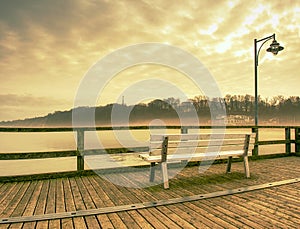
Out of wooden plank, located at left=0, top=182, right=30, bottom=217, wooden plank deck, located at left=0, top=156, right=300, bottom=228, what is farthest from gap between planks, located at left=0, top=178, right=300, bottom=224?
wooden plank, located at left=0, top=182, right=30, bottom=217

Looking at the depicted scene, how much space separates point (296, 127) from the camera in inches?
341

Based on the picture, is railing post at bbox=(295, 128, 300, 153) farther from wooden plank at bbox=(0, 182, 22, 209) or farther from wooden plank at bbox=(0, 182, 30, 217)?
wooden plank at bbox=(0, 182, 22, 209)

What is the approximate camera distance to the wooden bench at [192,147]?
4.40m

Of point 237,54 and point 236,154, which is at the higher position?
point 237,54

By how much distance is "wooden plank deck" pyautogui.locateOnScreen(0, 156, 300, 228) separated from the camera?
114 inches

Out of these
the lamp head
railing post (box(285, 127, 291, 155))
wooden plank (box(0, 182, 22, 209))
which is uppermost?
the lamp head

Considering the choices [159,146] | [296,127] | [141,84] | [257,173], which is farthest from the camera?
[141,84]

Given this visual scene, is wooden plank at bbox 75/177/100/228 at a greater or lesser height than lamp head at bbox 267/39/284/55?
lesser

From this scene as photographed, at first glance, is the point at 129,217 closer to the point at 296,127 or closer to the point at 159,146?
the point at 159,146

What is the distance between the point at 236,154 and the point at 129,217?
3.07m

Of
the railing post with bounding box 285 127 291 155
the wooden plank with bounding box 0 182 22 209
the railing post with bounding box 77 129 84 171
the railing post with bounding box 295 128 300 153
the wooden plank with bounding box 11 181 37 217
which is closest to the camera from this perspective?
the wooden plank with bounding box 11 181 37 217

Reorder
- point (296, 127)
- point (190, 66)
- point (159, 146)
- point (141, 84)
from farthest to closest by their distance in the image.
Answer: point (190, 66) < point (141, 84) < point (296, 127) < point (159, 146)

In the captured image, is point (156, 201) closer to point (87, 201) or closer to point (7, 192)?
point (87, 201)

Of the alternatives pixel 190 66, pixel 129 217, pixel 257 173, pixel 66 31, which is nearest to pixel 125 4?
pixel 66 31
